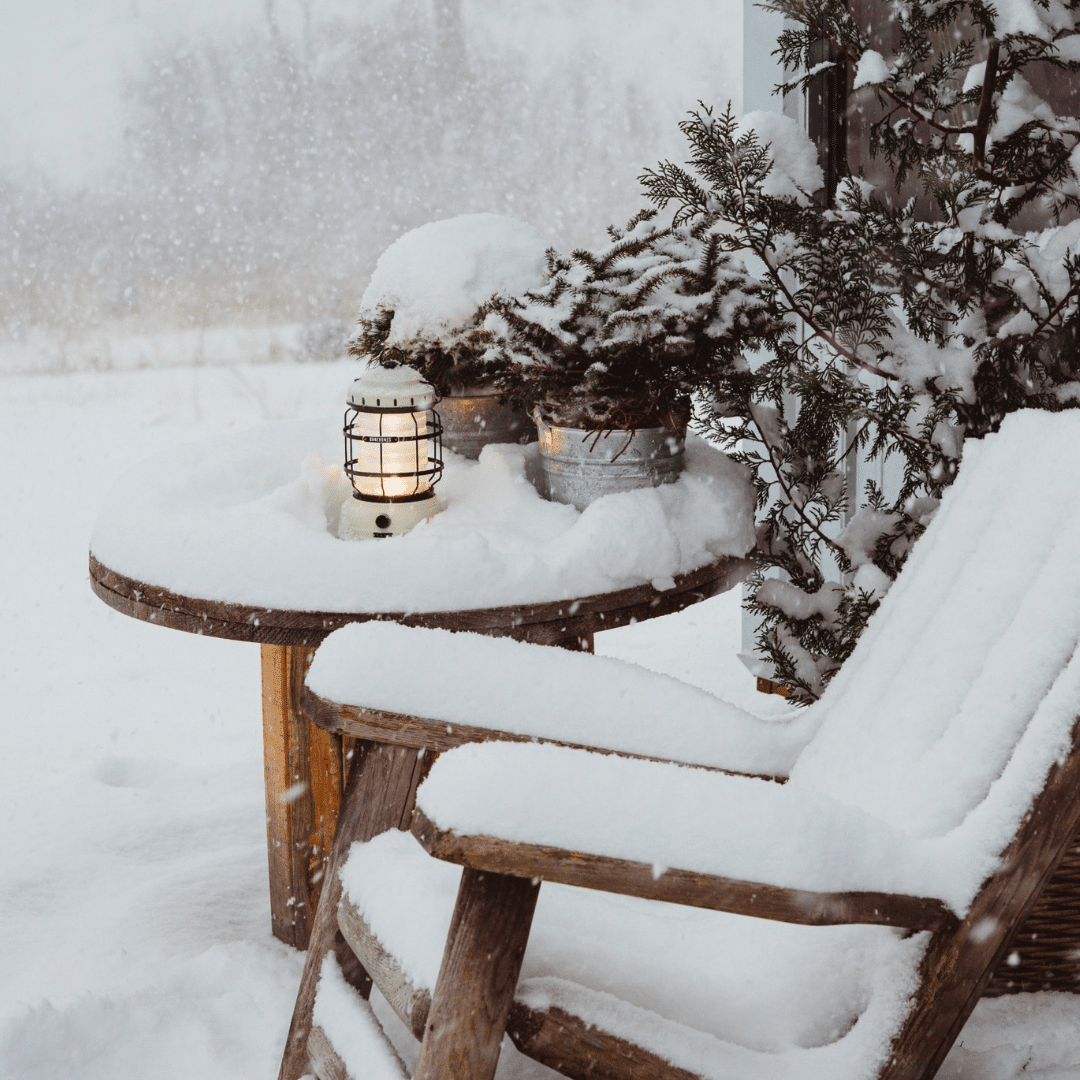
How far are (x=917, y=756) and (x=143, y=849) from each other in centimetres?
172

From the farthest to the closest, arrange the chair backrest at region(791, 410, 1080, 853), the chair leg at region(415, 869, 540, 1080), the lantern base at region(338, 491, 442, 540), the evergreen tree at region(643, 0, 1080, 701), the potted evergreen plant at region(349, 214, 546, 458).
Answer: the potted evergreen plant at region(349, 214, 546, 458)
the lantern base at region(338, 491, 442, 540)
the evergreen tree at region(643, 0, 1080, 701)
the chair backrest at region(791, 410, 1080, 853)
the chair leg at region(415, 869, 540, 1080)

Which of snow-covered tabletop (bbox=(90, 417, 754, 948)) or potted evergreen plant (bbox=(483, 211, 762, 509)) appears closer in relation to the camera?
snow-covered tabletop (bbox=(90, 417, 754, 948))

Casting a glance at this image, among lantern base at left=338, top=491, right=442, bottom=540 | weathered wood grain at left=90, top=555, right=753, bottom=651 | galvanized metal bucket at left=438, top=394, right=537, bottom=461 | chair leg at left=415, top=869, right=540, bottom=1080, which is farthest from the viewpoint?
galvanized metal bucket at left=438, top=394, right=537, bottom=461

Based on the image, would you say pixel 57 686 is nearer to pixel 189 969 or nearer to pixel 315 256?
A: pixel 189 969

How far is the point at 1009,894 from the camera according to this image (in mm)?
1048

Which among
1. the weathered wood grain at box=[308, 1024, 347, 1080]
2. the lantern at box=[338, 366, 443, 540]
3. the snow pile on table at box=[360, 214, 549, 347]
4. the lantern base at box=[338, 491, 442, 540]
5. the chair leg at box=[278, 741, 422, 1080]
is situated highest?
the snow pile on table at box=[360, 214, 549, 347]

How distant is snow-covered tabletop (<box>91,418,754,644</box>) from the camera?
164cm

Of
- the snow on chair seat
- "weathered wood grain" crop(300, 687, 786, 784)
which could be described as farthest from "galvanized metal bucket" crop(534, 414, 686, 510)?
"weathered wood grain" crop(300, 687, 786, 784)

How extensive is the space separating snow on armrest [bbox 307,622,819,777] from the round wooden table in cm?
21

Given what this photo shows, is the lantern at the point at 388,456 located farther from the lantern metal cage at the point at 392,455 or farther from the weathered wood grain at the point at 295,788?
the weathered wood grain at the point at 295,788

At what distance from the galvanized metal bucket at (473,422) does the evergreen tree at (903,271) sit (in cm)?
42

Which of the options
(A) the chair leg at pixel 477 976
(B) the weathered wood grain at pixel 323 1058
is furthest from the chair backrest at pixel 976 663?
(B) the weathered wood grain at pixel 323 1058

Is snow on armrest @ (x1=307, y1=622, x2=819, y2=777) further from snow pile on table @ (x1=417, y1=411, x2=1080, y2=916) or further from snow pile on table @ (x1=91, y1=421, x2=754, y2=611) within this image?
snow pile on table @ (x1=91, y1=421, x2=754, y2=611)

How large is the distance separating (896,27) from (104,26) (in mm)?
5012
